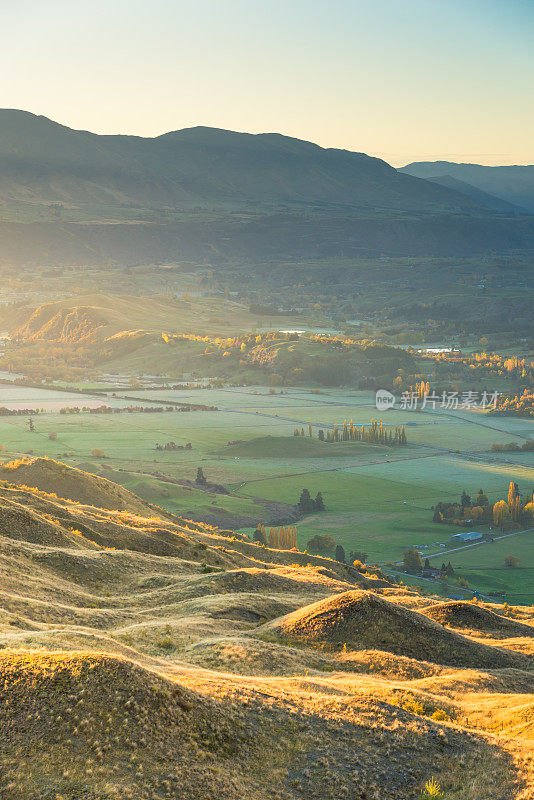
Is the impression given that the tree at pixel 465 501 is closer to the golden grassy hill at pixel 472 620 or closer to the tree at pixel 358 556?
the tree at pixel 358 556

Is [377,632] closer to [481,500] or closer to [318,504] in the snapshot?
[318,504]

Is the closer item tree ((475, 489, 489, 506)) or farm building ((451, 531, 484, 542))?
farm building ((451, 531, 484, 542))

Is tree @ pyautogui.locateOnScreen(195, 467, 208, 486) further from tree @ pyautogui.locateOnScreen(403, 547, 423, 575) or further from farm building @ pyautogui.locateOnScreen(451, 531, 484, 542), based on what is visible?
tree @ pyautogui.locateOnScreen(403, 547, 423, 575)

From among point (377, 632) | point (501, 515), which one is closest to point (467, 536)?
point (501, 515)

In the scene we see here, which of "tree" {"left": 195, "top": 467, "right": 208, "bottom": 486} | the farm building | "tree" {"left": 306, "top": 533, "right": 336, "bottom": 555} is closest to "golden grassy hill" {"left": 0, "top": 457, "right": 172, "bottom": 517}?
"tree" {"left": 306, "top": 533, "right": 336, "bottom": 555}

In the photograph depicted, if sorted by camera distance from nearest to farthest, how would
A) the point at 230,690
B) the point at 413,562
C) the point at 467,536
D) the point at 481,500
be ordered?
the point at 230,690 < the point at 413,562 < the point at 467,536 < the point at 481,500
